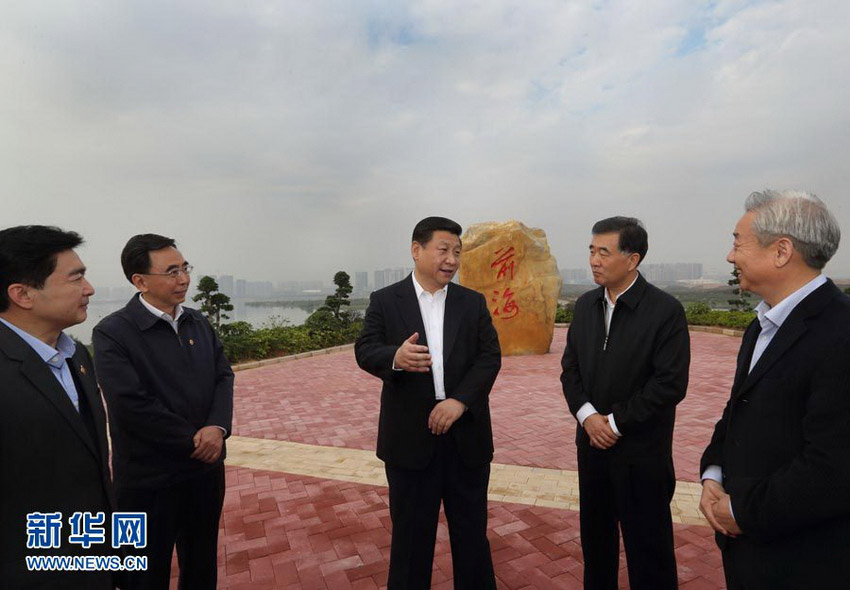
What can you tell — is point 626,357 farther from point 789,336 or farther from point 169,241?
point 169,241

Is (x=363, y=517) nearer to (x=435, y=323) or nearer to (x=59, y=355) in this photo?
(x=435, y=323)

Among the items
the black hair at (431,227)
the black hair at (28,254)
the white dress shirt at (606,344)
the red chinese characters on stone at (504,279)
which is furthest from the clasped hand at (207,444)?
the red chinese characters on stone at (504,279)

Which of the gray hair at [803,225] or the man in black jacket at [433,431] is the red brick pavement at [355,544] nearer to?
the man in black jacket at [433,431]

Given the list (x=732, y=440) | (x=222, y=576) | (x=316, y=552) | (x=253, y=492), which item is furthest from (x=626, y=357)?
(x=253, y=492)

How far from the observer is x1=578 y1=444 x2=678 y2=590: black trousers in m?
2.21

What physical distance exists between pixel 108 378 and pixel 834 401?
267 centimetres

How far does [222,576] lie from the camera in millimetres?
2779

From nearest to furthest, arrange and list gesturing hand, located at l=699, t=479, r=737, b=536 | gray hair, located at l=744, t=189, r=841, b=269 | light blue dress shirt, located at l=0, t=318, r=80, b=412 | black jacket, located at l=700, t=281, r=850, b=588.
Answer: black jacket, located at l=700, t=281, r=850, b=588 → gray hair, located at l=744, t=189, r=841, b=269 → gesturing hand, located at l=699, t=479, r=737, b=536 → light blue dress shirt, located at l=0, t=318, r=80, b=412

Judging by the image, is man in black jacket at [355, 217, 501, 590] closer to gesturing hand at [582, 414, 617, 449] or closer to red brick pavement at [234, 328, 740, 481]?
gesturing hand at [582, 414, 617, 449]

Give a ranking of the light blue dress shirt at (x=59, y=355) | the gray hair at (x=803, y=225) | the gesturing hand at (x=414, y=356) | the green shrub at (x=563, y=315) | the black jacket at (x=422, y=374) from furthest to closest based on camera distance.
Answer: the green shrub at (x=563, y=315) → the black jacket at (x=422, y=374) → the gesturing hand at (x=414, y=356) → the light blue dress shirt at (x=59, y=355) → the gray hair at (x=803, y=225)

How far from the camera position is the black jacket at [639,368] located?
221cm

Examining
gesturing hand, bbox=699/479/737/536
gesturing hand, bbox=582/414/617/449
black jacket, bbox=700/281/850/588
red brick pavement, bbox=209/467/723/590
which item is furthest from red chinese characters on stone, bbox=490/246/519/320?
black jacket, bbox=700/281/850/588

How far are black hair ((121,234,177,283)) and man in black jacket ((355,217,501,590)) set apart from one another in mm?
1146

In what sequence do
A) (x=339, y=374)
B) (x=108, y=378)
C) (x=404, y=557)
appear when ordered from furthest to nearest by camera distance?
(x=339, y=374), (x=404, y=557), (x=108, y=378)
